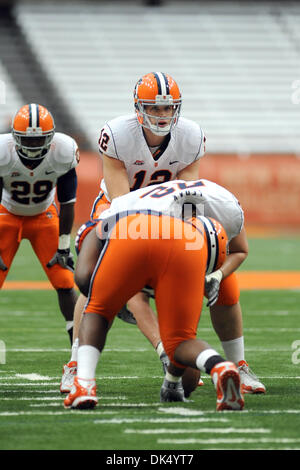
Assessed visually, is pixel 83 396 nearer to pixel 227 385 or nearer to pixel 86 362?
pixel 86 362

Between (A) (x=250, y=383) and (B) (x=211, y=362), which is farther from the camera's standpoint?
(A) (x=250, y=383)

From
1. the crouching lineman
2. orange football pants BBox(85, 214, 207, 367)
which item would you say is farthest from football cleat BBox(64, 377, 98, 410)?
the crouching lineman

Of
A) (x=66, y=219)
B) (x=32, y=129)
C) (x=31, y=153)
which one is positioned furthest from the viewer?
(x=66, y=219)

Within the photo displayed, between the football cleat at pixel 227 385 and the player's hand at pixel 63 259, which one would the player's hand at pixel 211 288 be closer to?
the football cleat at pixel 227 385

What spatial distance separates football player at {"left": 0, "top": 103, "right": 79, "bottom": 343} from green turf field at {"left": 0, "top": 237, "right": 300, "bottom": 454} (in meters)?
0.59

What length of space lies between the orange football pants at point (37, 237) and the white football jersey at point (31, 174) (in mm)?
54

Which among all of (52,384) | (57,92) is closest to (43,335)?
(52,384)

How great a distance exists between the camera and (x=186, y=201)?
13.8 ft

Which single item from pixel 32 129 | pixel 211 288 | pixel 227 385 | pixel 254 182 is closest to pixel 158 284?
pixel 211 288

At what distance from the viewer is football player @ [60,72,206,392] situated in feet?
15.8

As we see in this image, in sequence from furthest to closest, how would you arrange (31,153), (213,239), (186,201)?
(31,153) < (186,201) < (213,239)

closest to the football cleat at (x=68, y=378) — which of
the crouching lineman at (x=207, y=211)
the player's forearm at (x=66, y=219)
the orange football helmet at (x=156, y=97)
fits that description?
the crouching lineman at (x=207, y=211)

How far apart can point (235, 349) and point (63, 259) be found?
140 centimetres

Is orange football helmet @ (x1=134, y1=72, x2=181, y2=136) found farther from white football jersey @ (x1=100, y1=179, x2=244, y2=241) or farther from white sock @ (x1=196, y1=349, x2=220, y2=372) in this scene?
white sock @ (x1=196, y1=349, x2=220, y2=372)
